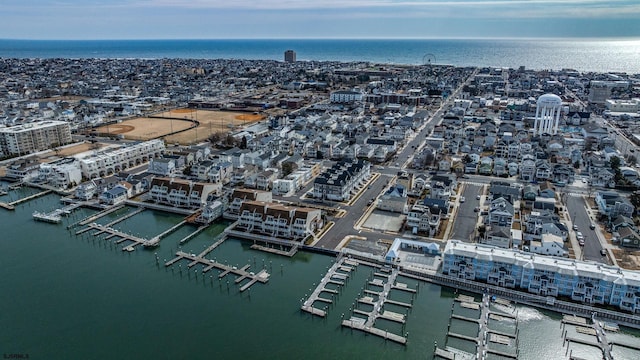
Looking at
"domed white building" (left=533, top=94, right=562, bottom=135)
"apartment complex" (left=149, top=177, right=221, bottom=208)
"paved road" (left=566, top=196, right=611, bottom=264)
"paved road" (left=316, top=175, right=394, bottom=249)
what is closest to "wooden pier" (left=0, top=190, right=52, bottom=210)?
"apartment complex" (left=149, top=177, right=221, bottom=208)

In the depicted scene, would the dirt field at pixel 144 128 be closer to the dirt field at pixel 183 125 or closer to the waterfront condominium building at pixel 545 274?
the dirt field at pixel 183 125

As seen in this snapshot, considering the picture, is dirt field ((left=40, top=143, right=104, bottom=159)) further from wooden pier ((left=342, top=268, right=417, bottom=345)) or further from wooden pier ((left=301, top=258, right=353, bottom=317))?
wooden pier ((left=342, top=268, right=417, bottom=345))

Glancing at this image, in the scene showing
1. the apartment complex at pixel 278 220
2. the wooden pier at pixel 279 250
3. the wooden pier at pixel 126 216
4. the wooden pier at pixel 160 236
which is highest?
the apartment complex at pixel 278 220

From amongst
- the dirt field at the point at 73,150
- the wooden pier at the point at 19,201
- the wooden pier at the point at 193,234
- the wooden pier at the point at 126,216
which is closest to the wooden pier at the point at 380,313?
the wooden pier at the point at 193,234

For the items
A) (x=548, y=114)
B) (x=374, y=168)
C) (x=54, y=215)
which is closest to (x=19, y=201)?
(x=54, y=215)

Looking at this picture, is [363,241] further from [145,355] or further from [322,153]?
[322,153]
